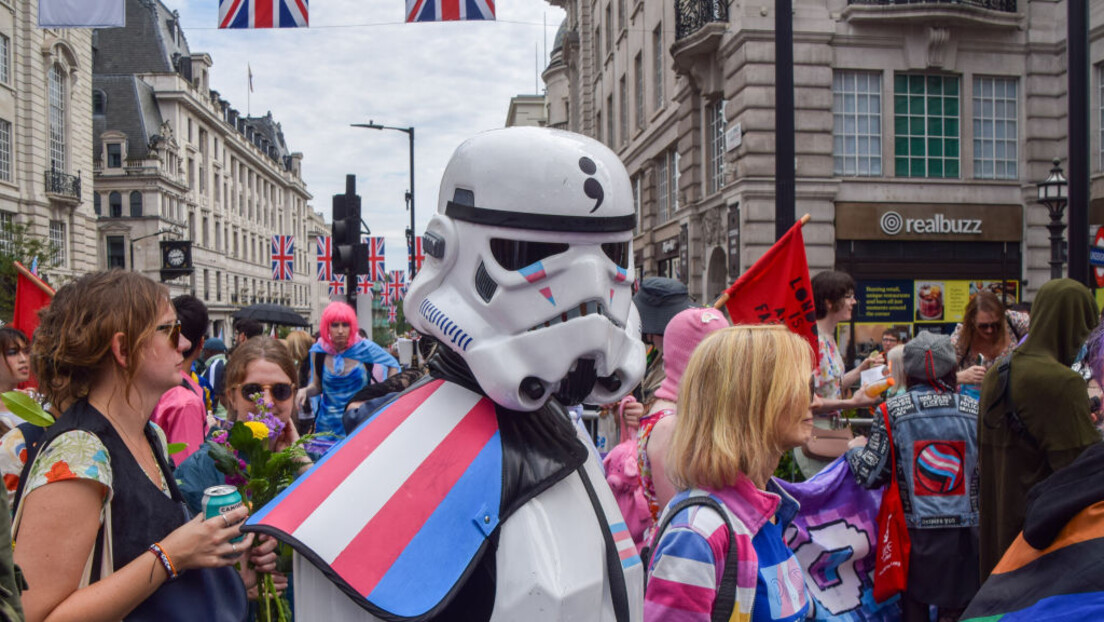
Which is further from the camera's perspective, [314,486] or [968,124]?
[968,124]

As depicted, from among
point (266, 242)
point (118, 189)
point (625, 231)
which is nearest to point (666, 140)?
point (625, 231)

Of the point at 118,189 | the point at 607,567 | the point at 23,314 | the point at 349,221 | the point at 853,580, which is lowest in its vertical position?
the point at 853,580

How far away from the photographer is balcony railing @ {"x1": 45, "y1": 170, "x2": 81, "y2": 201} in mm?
34016

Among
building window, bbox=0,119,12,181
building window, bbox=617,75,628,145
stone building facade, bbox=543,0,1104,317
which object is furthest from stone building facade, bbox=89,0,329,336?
stone building facade, bbox=543,0,1104,317

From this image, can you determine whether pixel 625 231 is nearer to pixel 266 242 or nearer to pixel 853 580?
pixel 853 580

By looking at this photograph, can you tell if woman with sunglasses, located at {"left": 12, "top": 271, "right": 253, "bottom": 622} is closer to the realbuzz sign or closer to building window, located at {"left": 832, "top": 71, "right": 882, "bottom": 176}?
building window, located at {"left": 832, "top": 71, "right": 882, "bottom": 176}

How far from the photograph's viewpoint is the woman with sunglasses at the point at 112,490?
1.84m

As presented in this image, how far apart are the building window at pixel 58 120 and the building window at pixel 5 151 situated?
3.09 meters

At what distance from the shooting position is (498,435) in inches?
67.1

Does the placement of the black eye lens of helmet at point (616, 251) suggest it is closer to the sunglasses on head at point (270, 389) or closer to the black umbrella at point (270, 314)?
the sunglasses on head at point (270, 389)

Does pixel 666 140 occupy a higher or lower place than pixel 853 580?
higher

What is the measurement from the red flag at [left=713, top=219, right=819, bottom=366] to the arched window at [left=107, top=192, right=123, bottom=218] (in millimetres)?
62184

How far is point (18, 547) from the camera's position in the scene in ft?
5.99

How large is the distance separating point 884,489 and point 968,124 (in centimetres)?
1468
